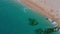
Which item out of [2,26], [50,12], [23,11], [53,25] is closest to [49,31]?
[53,25]

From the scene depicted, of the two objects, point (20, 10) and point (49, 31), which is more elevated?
point (20, 10)

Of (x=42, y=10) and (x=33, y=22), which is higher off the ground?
(x=42, y=10)

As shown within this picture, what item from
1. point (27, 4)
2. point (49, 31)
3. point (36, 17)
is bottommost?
point (49, 31)

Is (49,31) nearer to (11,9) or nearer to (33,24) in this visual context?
(33,24)

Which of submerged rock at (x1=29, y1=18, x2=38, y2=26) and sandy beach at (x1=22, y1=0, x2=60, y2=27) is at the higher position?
sandy beach at (x1=22, y1=0, x2=60, y2=27)

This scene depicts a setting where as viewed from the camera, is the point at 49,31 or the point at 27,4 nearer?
the point at 49,31

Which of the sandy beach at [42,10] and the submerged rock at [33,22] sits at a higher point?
the sandy beach at [42,10]
